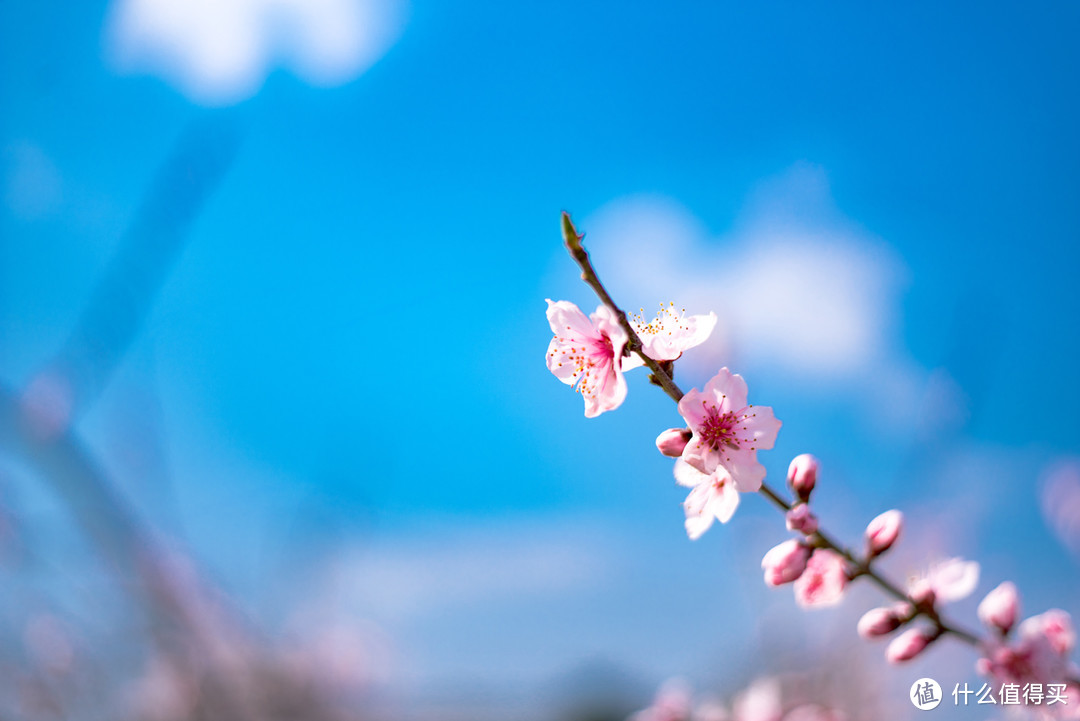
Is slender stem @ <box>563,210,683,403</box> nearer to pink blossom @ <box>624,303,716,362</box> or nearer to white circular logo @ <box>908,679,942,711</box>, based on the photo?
pink blossom @ <box>624,303,716,362</box>

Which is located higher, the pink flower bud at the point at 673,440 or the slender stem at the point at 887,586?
the pink flower bud at the point at 673,440

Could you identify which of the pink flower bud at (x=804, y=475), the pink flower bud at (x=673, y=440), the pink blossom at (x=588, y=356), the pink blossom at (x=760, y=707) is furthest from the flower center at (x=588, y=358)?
the pink blossom at (x=760, y=707)

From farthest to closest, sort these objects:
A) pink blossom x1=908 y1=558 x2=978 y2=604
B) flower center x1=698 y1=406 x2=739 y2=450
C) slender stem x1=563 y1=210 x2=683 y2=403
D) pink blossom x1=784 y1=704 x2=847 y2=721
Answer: pink blossom x1=784 y1=704 x2=847 y2=721, pink blossom x1=908 y1=558 x2=978 y2=604, flower center x1=698 y1=406 x2=739 y2=450, slender stem x1=563 y1=210 x2=683 y2=403

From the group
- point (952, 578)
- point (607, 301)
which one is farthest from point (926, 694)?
point (607, 301)

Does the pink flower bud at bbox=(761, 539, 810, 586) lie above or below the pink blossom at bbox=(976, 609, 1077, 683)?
above

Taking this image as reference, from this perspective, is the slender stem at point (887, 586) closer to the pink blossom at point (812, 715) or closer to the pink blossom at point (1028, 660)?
the pink blossom at point (1028, 660)

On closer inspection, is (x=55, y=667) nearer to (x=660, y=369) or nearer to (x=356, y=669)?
(x=356, y=669)

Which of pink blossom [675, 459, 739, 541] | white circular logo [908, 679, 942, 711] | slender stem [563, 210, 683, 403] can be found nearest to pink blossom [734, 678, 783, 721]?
white circular logo [908, 679, 942, 711]

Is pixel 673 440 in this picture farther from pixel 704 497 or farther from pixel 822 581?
pixel 822 581
